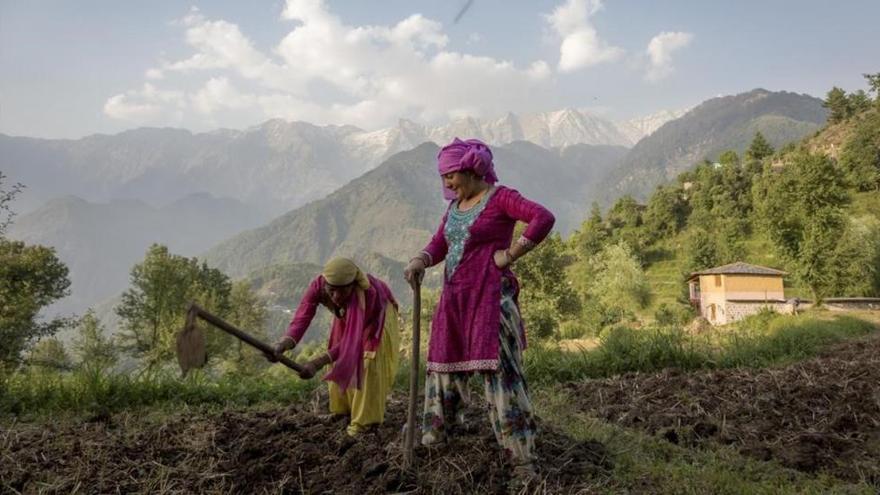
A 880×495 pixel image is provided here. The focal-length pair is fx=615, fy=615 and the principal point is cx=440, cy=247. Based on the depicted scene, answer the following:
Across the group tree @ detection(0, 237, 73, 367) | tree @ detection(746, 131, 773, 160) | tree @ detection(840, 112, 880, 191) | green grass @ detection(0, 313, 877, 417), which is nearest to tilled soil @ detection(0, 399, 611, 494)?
green grass @ detection(0, 313, 877, 417)

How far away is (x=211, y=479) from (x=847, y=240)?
132 ft

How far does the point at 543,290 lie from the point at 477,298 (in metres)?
30.5

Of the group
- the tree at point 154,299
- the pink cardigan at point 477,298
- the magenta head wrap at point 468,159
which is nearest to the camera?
the pink cardigan at point 477,298

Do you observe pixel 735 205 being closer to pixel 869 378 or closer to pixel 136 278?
pixel 136 278

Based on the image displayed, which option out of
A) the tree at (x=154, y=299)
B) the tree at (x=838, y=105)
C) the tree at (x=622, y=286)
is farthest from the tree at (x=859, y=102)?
the tree at (x=154, y=299)

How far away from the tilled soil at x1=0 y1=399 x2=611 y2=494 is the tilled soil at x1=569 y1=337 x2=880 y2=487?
55.2 inches

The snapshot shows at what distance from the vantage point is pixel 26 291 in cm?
2558

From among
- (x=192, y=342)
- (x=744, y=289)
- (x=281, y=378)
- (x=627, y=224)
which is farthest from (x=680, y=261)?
(x=192, y=342)

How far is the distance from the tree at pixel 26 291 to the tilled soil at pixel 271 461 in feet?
63.6

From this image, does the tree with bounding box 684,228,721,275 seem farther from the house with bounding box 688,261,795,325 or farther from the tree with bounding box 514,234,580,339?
the tree with bounding box 514,234,580,339

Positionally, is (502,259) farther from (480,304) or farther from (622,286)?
(622,286)

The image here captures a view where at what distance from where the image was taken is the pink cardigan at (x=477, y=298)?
3709 millimetres

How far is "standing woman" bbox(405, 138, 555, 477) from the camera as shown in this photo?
3.68 metres

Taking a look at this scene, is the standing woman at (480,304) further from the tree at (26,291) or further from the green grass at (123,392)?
the tree at (26,291)
